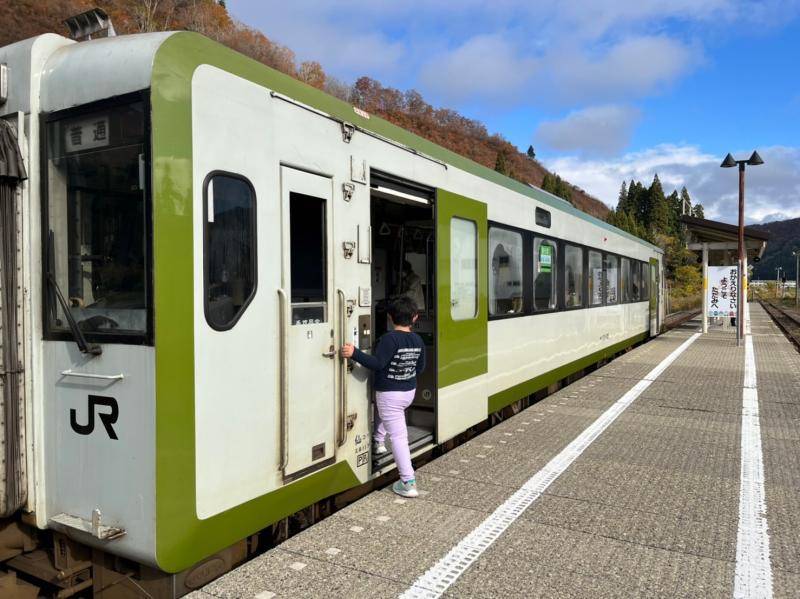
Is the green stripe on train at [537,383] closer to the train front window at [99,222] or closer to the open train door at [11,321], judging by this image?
the train front window at [99,222]

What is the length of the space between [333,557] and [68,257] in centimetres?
221

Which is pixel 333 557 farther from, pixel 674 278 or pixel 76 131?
pixel 674 278

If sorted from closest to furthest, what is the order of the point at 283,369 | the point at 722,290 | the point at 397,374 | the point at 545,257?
the point at 283,369, the point at 397,374, the point at 545,257, the point at 722,290

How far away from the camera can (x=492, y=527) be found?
4141 millimetres

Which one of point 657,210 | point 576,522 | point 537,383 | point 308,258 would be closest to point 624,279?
point 537,383

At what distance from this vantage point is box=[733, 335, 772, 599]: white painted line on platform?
3404 mm

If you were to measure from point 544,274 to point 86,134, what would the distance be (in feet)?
20.3

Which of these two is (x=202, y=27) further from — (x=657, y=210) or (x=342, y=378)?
(x=657, y=210)

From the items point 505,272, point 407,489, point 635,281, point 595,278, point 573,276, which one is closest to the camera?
point 407,489

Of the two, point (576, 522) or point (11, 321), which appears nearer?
point (11, 321)

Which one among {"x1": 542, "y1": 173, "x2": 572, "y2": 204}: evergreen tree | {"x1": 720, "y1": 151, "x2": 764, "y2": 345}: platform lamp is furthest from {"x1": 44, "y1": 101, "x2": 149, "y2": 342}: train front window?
{"x1": 542, "y1": 173, "x2": 572, "y2": 204}: evergreen tree

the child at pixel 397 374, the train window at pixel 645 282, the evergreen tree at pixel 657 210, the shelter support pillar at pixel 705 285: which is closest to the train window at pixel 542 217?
the child at pixel 397 374

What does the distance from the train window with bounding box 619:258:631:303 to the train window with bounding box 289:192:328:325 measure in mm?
Result: 10231

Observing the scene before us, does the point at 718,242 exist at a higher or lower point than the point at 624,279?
higher
